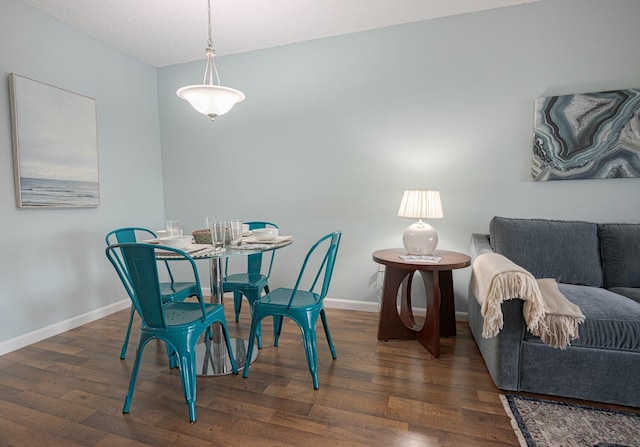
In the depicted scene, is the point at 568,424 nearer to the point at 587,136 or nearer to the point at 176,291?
the point at 587,136

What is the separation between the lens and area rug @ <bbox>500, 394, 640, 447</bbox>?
1.39m

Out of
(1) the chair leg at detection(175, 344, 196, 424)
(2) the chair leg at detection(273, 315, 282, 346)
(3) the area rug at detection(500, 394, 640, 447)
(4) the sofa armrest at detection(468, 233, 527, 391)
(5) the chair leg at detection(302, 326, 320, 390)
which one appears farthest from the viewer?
(2) the chair leg at detection(273, 315, 282, 346)

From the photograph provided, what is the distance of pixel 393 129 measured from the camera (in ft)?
9.51

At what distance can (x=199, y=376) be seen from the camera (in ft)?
6.42

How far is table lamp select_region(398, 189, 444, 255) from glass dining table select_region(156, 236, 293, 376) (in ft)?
2.91

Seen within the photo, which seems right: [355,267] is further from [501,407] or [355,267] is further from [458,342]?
[501,407]

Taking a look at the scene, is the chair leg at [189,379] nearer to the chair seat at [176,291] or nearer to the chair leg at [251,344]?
the chair leg at [251,344]

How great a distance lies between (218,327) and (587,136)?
2989 millimetres

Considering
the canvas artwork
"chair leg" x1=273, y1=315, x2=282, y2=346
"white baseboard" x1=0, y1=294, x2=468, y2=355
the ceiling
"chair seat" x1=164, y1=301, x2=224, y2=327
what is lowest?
"white baseboard" x1=0, y1=294, x2=468, y2=355

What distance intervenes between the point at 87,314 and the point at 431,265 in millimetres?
2893

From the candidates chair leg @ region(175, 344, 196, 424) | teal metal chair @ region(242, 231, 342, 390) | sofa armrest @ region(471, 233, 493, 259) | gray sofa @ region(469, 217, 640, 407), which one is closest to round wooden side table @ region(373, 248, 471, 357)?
sofa armrest @ region(471, 233, 493, 259)

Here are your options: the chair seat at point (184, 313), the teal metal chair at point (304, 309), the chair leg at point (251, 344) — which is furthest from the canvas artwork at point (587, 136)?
the chair seat at point (184, 313)

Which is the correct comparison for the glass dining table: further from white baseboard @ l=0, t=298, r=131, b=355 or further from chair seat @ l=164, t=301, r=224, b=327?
white baseboard @ l=0, t=298, r=131, b=355

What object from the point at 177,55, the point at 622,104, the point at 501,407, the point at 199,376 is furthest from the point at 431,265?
the point at 177,55
